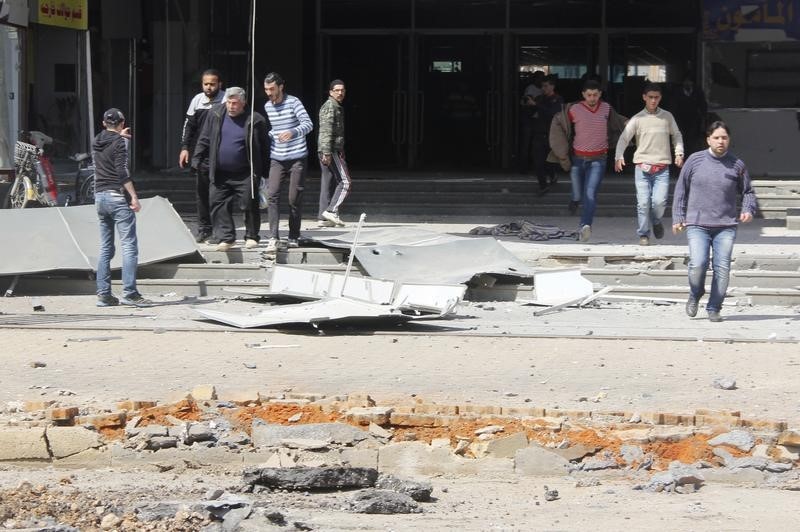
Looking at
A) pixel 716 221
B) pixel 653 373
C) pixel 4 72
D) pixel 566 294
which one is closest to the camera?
pixel 653 373

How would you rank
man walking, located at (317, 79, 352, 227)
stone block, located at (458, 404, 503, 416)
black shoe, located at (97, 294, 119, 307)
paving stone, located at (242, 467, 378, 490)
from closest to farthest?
paving stone, located at (242, 467, 378, 490) → stone block, located at (458, 404, 503, 416) → black shoe, located at (97, 294, 119, 307) → man walking, located at (317, 79, 352, 227)

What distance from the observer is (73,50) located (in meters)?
19.0

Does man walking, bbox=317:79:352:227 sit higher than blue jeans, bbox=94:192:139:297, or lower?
higher

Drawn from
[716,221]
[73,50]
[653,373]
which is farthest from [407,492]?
[73,50]

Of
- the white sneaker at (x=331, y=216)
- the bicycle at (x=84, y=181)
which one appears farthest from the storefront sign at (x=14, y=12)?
the white sneaker at (x=331, y=216)

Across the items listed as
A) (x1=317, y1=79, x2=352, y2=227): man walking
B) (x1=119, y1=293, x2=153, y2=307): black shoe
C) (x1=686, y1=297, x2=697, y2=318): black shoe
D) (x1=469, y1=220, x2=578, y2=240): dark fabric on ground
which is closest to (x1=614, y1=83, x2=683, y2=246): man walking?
(x1=469, y1=220, x2=578, y2=240): dark fabric on ground

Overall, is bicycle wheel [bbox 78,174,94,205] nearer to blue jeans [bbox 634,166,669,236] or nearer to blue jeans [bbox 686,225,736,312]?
blue jeans [bbox 634,166,669,236]

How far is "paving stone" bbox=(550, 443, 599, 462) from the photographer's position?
6992 millimetres

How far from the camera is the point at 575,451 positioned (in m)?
7.03

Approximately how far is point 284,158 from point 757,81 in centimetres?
1014

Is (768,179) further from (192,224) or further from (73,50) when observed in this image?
(73,50)

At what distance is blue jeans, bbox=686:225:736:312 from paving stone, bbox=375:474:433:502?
524 cm

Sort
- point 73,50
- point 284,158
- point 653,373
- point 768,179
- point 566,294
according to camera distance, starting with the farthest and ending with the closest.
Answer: point 768,179, point 73,50, point 284,158, point 566,294, point 653,373

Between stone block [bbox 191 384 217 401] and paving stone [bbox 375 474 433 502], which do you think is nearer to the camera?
paving stone [bbox 375 474 433 502]
